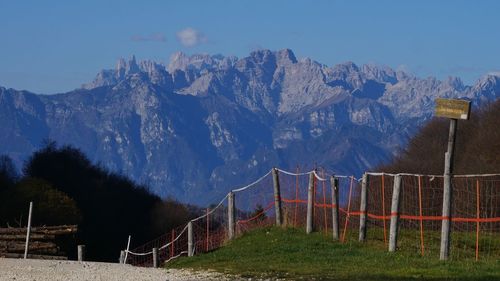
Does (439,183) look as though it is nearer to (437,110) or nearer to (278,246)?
(278,246)

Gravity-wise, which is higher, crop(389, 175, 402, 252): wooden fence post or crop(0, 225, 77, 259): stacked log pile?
crop(389, 175, 402, 252): wooden fence post

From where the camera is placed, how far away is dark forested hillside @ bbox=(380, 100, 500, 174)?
82.2 metres

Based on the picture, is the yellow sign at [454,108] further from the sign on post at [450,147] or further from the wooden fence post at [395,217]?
the wooden fence post at [395,217]

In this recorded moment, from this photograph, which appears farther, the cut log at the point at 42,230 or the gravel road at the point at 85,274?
the cut log at the point at 42,230

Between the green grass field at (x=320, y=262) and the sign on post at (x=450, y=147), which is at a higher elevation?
the sign on post at (x=450, y=147)

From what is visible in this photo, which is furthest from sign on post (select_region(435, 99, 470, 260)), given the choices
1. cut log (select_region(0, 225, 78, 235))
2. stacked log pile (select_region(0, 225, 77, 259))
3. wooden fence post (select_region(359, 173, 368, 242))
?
cut log (select_region(0, 225, 78, 235))

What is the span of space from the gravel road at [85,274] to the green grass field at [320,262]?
95 centimetres

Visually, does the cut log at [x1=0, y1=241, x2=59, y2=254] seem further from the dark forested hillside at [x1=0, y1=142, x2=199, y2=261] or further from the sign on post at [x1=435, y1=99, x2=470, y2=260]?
the dark forested hillside at [x1=0, y1=142, x2=199, y2=261]

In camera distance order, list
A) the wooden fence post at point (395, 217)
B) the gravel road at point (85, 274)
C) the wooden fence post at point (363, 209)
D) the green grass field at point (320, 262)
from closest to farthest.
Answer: the green grass field at point (320, 262) < the gravel road at point (85, 274) < the wooden fence post at point (395, 217) < the wooden fence post at point (363, 209)

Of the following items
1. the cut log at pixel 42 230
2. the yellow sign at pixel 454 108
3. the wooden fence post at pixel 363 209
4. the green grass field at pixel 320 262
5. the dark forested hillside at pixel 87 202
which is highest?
the dark forested hillside at pixel 87 202

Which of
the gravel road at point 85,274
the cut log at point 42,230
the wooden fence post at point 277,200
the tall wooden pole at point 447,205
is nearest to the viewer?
the gravel road at point 85,274

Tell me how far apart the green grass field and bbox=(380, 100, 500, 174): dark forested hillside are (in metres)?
46.0

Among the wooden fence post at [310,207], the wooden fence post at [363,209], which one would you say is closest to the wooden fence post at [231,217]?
the wooden fence post at [310,207]

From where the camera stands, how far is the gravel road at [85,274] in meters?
23.3
